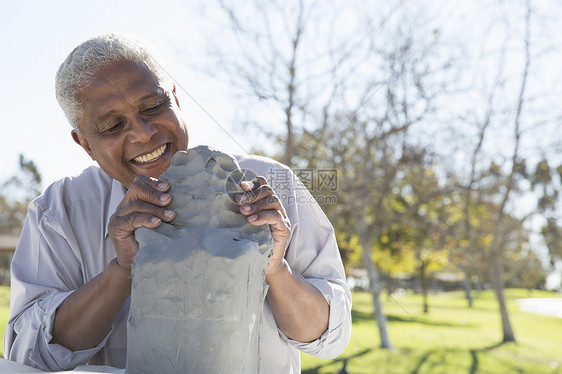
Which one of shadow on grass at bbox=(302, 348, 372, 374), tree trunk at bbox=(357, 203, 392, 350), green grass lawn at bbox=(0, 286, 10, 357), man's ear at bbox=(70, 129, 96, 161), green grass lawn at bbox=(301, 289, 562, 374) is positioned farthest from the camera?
tree trunk at bbox=(357, 203, 392, 350)

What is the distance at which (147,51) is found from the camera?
1.86 m

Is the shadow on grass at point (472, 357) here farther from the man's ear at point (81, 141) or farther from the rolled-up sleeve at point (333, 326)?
the man's ear at point (81, 141)

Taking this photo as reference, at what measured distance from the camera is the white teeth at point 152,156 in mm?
1831

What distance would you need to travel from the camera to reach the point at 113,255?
2.01 m

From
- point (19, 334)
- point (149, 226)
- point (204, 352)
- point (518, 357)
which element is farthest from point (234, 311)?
point (518, 357)

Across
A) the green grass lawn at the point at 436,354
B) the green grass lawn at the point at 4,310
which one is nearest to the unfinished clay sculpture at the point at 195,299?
the green grass lawn at the point at 4,310

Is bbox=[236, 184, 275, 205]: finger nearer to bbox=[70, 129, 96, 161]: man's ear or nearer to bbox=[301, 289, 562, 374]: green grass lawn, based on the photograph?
bbox=[70, 129, 96, 161]: man's ear

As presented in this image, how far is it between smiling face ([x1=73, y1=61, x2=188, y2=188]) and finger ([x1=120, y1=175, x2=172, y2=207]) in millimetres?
398

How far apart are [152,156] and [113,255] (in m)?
0.45

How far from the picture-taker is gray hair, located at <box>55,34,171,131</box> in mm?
1771

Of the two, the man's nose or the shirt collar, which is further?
the shirt collar

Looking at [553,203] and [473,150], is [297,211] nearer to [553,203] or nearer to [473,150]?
[473,150]

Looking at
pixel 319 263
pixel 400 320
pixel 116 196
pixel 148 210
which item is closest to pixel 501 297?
pixel 400 320

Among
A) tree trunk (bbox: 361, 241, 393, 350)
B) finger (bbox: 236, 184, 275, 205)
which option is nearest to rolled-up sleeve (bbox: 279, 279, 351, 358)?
finger (bbox: 236, 184, 275, 205)
